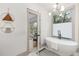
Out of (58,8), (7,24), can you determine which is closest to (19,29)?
(7,24)

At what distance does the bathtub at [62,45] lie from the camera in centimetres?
141

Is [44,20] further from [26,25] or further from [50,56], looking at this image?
[50,56]

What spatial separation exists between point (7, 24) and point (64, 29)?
81cm

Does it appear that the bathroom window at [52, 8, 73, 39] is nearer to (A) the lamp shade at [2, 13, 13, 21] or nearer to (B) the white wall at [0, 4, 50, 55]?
(B) the white wall at [0, 4, 50, 55]

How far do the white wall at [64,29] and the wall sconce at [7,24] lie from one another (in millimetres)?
601

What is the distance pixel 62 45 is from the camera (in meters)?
1.44

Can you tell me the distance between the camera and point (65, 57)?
1.45 metres

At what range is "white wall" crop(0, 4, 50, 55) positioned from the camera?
4.67ft

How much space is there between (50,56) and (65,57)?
21cm

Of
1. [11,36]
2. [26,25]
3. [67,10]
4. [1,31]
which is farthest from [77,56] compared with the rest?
[1,31]

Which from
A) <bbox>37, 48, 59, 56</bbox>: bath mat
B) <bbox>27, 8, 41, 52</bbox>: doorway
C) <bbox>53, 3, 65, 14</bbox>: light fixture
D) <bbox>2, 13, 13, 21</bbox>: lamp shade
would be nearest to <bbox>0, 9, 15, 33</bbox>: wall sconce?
<bbox>2, 13, 13, 21</bbox>: lamp shade

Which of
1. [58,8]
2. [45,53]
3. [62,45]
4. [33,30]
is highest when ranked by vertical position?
[58,8]

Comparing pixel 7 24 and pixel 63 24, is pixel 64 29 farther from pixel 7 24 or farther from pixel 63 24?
pixel 7 24

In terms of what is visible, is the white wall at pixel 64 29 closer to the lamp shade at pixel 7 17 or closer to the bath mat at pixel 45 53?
the bath mat at pixel 45 53
